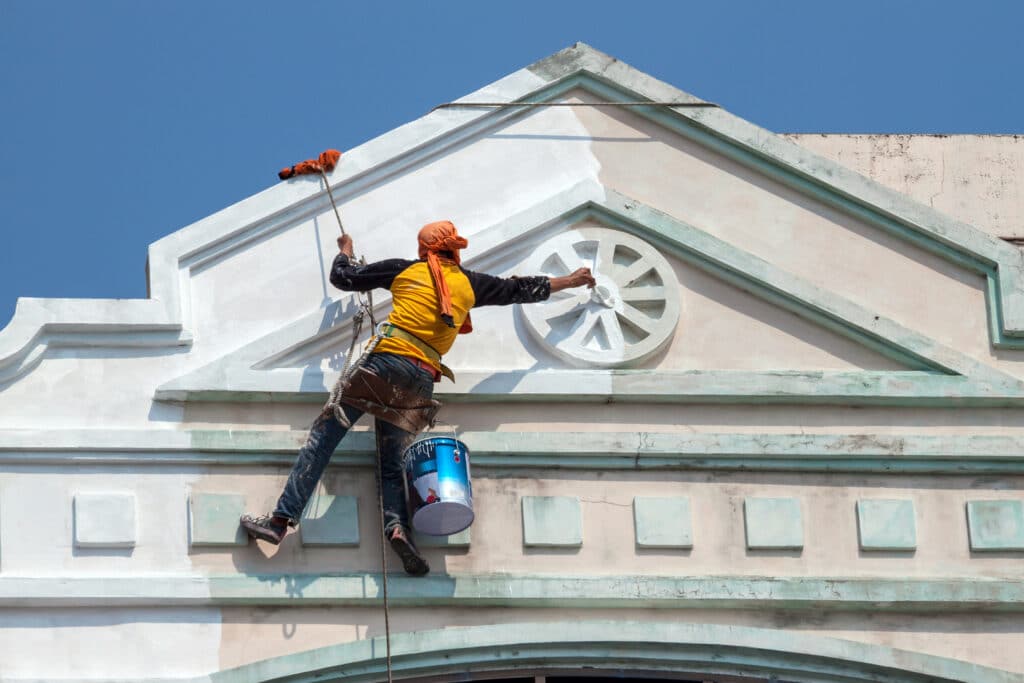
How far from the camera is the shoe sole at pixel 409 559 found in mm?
16922

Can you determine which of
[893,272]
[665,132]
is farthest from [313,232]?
[893,272]

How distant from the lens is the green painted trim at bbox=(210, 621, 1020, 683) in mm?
16844

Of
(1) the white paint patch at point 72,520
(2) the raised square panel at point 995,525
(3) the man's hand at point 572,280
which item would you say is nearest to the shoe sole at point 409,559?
(1) the white paint patch at point 72,520

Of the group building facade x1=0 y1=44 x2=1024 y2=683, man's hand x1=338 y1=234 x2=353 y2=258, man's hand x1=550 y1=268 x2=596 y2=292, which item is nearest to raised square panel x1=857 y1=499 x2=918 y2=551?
building facade x1=0 y1=44 x2=1024 y2=683

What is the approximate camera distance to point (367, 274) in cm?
1742

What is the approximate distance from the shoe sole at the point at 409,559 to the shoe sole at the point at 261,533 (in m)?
0.71

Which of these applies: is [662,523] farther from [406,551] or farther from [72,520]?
[72,520]

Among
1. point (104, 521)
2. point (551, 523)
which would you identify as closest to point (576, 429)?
point (551, 523)

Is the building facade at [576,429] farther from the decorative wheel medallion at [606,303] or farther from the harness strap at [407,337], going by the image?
the harness strap at [407,337]

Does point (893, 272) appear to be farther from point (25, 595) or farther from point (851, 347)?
point (25, 595)

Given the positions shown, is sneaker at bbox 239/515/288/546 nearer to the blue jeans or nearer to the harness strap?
the blue jeans

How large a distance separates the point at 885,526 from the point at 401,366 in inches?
129

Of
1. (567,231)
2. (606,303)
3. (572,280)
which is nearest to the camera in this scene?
(572,280)

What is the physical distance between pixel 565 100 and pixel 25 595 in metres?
5.03
